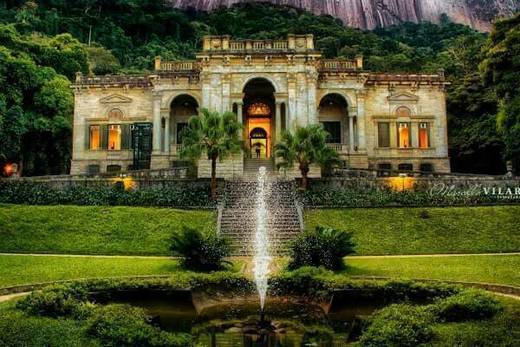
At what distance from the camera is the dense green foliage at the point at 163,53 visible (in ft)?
125

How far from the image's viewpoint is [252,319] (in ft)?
44.4

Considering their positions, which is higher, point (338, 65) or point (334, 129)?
point (338, 65)

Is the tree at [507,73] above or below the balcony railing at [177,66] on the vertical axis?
below

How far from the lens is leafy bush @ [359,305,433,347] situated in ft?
33.6

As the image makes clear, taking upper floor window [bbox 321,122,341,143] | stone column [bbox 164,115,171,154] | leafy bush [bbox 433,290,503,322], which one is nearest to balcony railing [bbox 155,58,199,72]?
stone column [bbox 164,115,171,154]

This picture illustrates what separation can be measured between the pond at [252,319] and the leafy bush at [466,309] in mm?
2011

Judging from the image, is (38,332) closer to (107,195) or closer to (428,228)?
(428,228)

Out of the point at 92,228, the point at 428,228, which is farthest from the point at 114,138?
the point at 428,228

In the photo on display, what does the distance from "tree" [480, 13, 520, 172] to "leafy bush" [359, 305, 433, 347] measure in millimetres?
25217

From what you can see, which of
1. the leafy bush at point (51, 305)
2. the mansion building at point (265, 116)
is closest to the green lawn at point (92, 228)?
the leafy bush at point (51, 305)

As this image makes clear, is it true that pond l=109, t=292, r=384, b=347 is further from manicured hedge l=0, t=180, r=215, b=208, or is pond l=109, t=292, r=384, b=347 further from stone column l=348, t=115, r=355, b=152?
stone column l=348, t=115, r=355, b=152

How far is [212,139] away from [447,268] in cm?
1708

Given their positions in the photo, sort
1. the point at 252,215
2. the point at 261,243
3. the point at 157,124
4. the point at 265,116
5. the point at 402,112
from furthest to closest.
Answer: the point at 265,116 → the point at 402,112 → the point at 157,124 → the point at 252,215 → the point at 261,243

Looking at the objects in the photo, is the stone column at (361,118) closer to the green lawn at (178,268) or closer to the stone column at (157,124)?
the stone column at (157,124)
